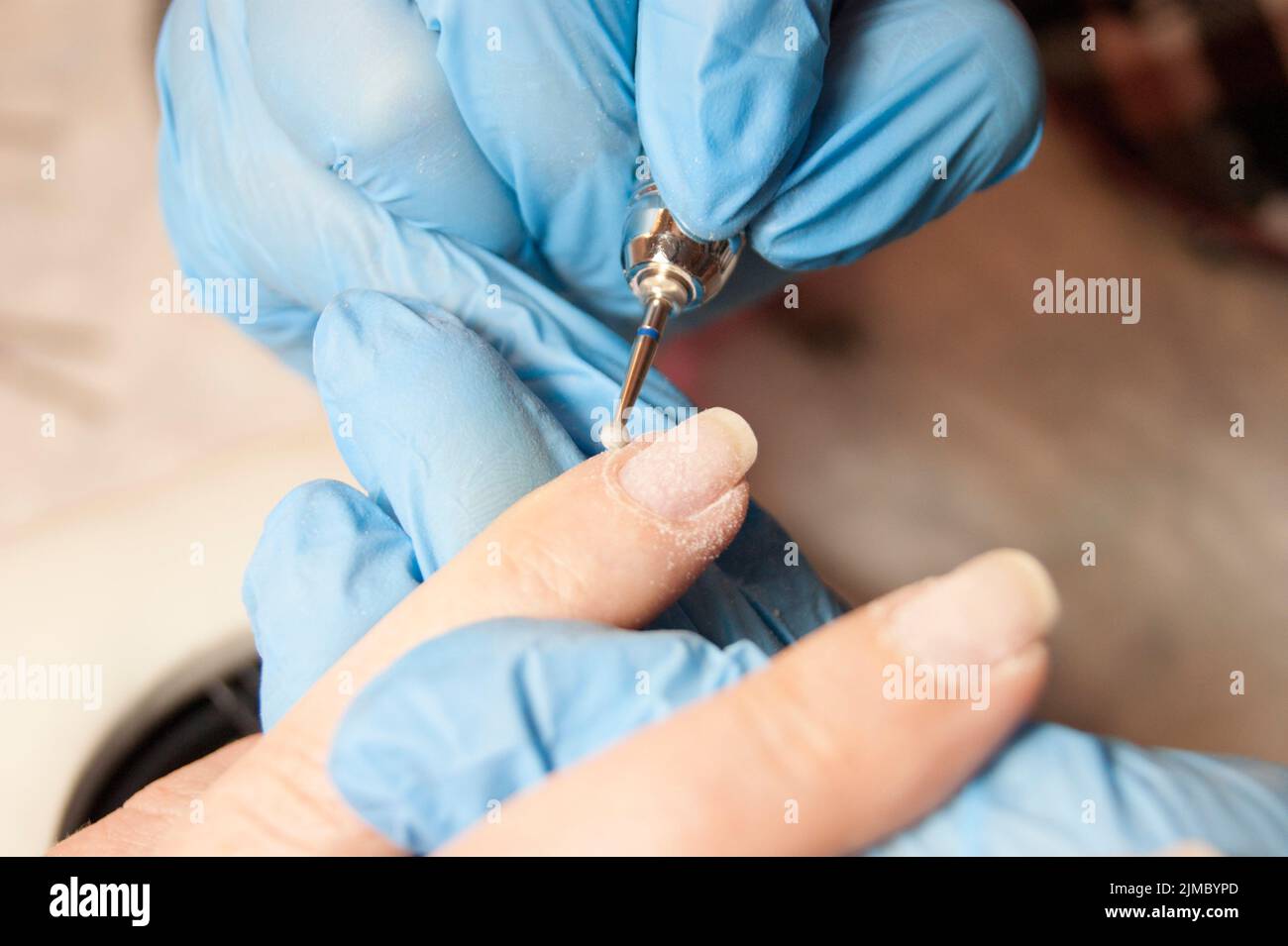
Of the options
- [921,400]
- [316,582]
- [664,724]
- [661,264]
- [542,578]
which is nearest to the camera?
[664,724]

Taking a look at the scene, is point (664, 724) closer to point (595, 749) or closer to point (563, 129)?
point (595, 749)

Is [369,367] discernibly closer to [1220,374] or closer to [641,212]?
[641,212]

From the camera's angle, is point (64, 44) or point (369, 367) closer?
point (369, 367)

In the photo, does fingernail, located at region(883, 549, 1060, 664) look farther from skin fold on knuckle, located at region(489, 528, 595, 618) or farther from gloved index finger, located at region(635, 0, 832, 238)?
gloved index finger, located at region(635, 0, 832, 238)

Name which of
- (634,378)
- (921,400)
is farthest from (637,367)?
(921,400)

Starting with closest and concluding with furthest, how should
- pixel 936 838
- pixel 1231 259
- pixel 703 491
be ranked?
1. pixel 936 838
2. pixel 703 491
3. pixel 1231 259

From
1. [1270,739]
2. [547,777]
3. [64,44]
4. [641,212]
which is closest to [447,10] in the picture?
[641,212]

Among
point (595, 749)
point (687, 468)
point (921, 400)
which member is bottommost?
point (595, 749)
